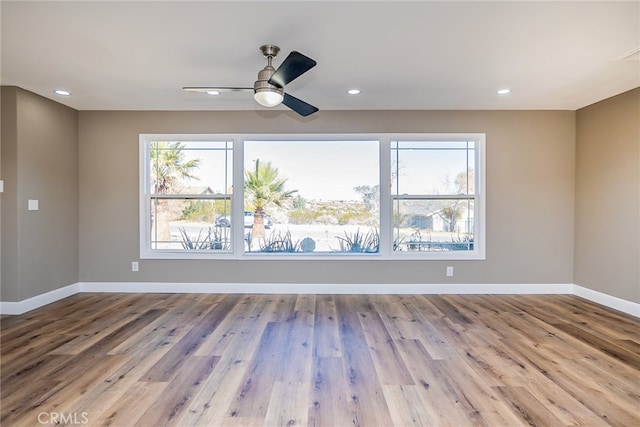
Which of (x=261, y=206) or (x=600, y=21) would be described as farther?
(x=261, y=206)

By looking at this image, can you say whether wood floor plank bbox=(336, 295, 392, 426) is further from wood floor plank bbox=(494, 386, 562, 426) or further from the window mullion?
the window mullion

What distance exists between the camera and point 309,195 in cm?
449

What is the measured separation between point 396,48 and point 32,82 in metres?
3.79

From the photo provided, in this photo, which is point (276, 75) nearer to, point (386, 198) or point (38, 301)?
point (386, 198)

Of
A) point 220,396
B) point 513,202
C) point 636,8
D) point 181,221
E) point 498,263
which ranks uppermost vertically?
point 636,8

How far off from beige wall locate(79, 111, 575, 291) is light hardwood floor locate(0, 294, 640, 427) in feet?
2.08

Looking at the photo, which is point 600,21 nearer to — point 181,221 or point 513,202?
point 513,202

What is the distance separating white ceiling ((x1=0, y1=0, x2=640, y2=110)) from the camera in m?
2.08

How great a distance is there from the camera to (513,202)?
4.29 metres

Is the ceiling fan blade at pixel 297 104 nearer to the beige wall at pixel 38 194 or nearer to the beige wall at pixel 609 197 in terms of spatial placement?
the beige wall at pixel 38 194

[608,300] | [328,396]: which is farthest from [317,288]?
[608,300]

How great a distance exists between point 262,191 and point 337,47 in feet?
7.88

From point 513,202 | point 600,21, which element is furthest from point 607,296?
point 600,21

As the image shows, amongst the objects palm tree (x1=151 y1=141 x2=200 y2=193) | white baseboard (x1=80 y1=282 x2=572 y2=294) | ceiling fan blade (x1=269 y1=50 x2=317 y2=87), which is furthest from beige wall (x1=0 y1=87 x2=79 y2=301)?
ceiling fan blade (x1=269 y1=50 x2=317 y2=87)
